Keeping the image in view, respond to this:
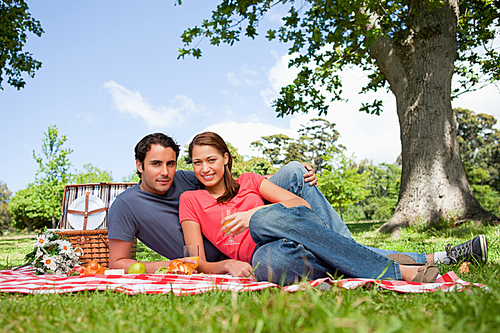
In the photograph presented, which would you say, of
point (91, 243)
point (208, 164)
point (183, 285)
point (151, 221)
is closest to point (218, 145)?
point (208, 164)

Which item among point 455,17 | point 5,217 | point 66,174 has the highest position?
→ point 455,17

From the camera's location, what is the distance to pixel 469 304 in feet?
3.87

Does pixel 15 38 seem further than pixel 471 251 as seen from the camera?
Yes

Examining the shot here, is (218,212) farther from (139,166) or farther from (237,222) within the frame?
(139,166)

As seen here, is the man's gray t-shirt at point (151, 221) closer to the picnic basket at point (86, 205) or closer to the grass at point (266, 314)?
the grass at point (266, 314)

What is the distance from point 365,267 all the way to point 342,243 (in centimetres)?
20

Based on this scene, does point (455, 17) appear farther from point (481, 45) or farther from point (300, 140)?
point (300, 140)

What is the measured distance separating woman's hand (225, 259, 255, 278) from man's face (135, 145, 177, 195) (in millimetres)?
998

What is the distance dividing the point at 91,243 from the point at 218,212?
6.27ft

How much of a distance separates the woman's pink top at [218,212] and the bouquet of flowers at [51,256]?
3.98 ft

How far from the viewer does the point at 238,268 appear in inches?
95.0

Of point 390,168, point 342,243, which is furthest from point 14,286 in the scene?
point 390,168

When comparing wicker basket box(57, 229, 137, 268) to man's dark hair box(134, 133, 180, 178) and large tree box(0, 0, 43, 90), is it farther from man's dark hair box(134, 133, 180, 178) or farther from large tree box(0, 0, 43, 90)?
large tree box(0, 0, 43, 90)

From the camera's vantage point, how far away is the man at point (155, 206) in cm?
292
